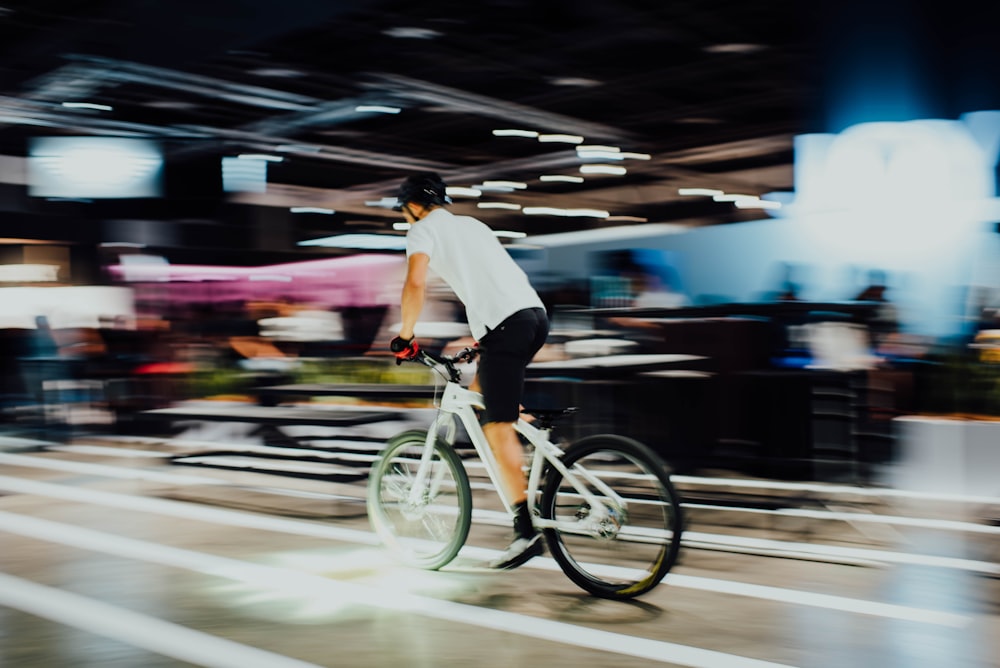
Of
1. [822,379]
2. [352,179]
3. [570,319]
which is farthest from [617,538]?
[352,179]

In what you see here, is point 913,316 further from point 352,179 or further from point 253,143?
point 352,179

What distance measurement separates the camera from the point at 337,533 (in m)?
6.29

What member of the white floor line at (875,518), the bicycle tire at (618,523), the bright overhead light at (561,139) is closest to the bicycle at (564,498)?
the bicycle tire at (618,523)

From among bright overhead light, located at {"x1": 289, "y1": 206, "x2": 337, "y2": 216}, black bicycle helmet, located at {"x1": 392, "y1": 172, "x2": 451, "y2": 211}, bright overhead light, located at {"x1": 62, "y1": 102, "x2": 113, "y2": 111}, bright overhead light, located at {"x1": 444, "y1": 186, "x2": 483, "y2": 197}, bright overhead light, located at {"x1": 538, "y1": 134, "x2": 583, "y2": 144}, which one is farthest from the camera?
bright overhead light, located at {"x1": 289, "y1": 206, "x2": 337, "y2": 216}

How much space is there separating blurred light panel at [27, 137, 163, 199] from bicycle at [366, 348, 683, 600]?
42.7 ft

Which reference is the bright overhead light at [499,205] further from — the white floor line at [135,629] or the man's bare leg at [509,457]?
the white floor line at [135,629]

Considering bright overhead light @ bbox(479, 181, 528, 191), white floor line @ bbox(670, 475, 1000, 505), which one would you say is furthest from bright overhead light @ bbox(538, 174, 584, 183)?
white floor line @ bbox(670, 475, 1000, 505)

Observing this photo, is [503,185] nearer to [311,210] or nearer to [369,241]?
[369,241]

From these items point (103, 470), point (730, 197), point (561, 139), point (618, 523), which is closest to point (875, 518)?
point (618, 523)

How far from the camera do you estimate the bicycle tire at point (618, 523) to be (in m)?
4.43

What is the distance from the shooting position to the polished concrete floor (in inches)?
155

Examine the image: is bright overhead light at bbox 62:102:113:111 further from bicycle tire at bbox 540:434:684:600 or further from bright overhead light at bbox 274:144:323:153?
bicycle tire at bbox 540:434:684:600

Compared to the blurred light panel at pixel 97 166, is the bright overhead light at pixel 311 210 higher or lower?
lower

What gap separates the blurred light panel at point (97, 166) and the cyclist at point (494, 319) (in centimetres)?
1314
